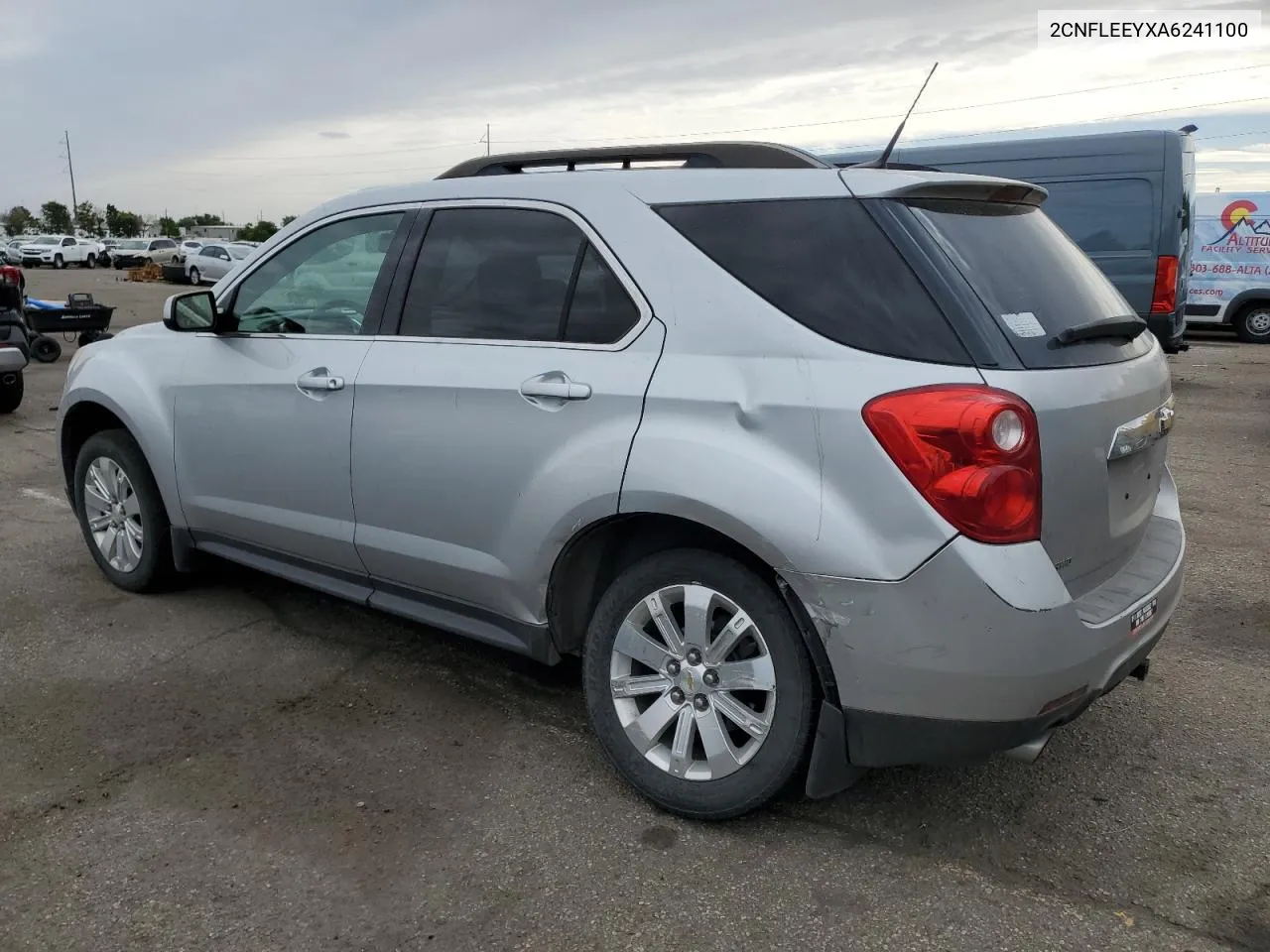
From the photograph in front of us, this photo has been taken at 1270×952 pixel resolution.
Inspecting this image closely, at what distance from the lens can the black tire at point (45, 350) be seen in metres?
13.0

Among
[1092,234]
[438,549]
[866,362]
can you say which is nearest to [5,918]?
[438,549]

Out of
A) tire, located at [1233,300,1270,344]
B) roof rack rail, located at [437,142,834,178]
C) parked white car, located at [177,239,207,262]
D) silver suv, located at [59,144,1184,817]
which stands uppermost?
parked white car, located at [177,239,207,262]

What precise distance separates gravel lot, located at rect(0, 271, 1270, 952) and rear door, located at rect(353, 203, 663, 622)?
54 cm

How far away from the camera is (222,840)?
2887 mm

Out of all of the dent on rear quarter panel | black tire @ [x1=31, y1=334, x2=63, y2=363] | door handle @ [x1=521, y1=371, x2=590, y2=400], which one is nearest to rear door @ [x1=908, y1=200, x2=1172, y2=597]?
door handle @ [x1=521, y1=371, x2=590, y2=400]

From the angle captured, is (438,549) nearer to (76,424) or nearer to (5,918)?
(5,918)

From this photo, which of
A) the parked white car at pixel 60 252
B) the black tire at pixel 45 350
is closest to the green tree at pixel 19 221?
the parked white car at pixel 60 252

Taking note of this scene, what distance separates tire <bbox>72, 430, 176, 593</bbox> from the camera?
4586 millimetres

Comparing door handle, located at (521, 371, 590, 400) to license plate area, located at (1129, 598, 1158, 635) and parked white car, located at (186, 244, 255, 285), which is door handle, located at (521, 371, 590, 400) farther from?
parked white car, located at (186, 244, 255, 285)

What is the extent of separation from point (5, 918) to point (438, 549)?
147 cm

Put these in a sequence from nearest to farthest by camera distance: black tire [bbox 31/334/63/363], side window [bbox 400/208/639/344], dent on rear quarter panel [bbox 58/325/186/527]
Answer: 1. side window [bbox 400/208/639/344]
2. dent on rear quarter panel [bbox 58/325/186/527]
3. black tire [bbox 31/334/63/363]

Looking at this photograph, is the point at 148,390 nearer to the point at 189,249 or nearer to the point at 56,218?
the point at 189,249

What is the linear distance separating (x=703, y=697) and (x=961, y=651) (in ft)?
2.40

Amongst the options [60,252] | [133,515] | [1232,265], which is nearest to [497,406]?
[133,515]
